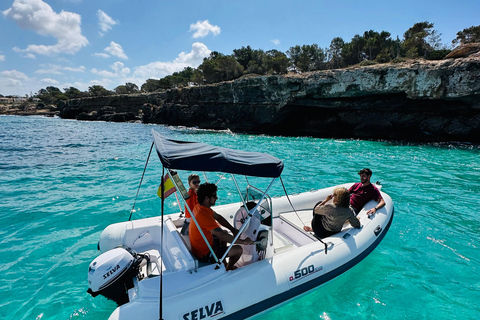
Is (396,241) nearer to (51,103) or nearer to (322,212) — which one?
(322,212)

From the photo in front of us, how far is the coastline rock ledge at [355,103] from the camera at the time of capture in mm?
24234

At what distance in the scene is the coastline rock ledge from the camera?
2423 cm

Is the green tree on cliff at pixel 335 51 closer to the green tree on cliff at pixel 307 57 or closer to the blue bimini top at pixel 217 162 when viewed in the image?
the green tree on cliff at pixel 307 57

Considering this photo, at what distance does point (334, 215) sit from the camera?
532 centimetres

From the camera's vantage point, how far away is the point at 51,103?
99.8 metres

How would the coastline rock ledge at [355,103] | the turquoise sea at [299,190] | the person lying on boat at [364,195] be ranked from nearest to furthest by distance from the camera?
the turquoise sea at [299,190], the person lying on boat at [364,195], the coastline rock ledge at [355,103]

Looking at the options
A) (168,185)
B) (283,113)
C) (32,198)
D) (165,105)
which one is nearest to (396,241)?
(168,185)

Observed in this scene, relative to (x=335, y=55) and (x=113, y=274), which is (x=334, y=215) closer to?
(x=113, y=274)

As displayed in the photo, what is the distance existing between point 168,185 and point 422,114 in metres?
33.2

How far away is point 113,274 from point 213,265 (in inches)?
58.0

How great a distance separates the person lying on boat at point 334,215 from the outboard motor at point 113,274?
146 inches

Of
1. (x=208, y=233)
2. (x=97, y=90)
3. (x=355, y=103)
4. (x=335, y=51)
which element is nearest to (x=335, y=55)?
(x=335, y=51)

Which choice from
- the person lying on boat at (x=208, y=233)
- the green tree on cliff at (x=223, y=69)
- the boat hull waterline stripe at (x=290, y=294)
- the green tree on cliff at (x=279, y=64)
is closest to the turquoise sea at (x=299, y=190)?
the boat hull waterline stripe at (x=290, y=294)

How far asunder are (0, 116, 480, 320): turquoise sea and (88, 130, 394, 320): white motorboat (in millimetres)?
607
